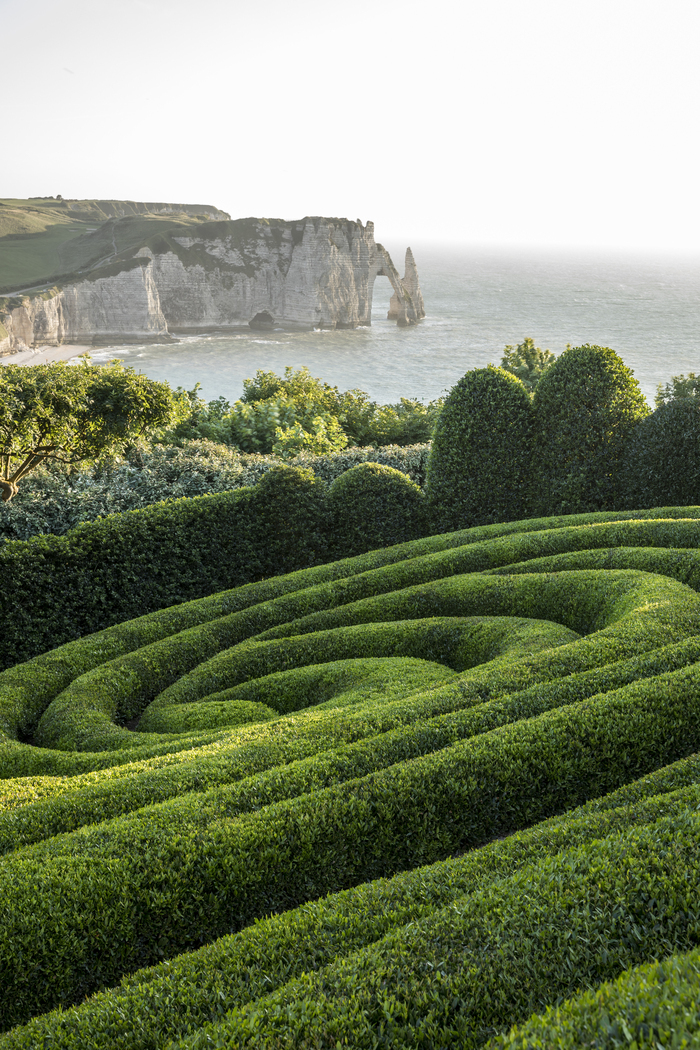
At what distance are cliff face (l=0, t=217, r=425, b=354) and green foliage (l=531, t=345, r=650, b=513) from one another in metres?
96.9

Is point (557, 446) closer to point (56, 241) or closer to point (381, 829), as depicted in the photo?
point (381, 829)

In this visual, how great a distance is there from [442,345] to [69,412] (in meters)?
97.5

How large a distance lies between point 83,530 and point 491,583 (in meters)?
7.65

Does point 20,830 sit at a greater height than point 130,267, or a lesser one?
lesser

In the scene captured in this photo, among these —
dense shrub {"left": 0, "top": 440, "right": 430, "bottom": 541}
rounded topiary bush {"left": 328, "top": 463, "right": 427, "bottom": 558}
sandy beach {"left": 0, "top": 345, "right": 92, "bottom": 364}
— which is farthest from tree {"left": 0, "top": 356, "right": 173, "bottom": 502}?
sandy beach {"left": 0, "top": 345, "right": 92, "bottom": 364}

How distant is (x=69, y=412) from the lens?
16109 mm

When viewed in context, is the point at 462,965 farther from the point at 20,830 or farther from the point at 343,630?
the point at 343,630

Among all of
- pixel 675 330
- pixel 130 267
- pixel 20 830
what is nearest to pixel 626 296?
pixel 675 330

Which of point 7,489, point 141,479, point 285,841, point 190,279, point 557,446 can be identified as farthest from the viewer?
point 190,279

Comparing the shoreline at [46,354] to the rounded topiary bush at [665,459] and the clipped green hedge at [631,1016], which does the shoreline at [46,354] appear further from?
the clipped green hedge at [631,1016]

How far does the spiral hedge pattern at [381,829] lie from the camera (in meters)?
3.56

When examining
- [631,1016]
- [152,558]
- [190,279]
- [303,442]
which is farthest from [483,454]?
[190,279]

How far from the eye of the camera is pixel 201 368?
291ft

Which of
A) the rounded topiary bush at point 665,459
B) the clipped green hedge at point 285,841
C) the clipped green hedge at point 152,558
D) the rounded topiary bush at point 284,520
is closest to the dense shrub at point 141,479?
the clipped green hedge at point 152,558
